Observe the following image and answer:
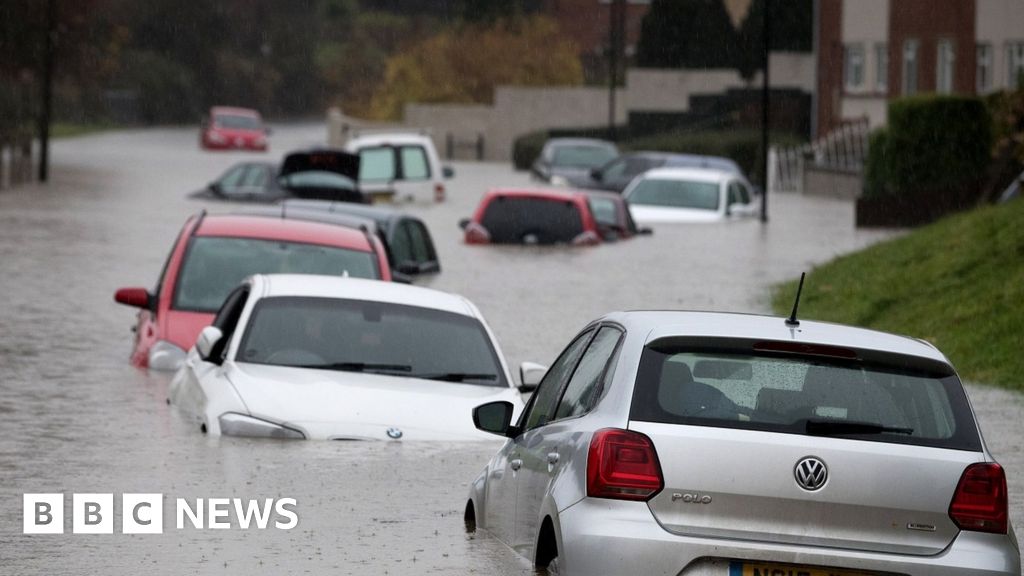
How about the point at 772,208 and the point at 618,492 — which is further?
the point at 772,208

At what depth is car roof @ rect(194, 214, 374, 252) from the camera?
1767cm

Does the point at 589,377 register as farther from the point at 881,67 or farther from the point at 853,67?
the point at 853,67

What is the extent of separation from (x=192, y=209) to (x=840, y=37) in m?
27.9

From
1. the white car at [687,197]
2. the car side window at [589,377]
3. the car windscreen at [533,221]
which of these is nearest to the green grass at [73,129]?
the white car at [687,197]

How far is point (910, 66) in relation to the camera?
2496 inches

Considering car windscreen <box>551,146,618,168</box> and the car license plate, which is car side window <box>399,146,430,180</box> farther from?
the car license plate

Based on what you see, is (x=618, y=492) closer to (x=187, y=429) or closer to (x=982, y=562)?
(x=982, y=562)

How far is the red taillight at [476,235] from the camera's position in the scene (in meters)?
35.6

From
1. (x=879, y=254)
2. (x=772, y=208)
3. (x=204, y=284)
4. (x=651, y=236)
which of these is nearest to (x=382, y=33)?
(x=772, y=208)

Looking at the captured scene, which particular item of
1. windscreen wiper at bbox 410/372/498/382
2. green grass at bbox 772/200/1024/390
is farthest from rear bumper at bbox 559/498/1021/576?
green grass at bbox 772/200/1024/390

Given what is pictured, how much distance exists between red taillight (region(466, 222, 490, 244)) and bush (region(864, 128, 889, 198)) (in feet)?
31.9

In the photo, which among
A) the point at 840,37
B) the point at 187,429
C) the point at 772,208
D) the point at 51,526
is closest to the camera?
the point at 51,526

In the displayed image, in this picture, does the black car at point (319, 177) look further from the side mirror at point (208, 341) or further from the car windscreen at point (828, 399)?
the car windscreen at point (828, 399)

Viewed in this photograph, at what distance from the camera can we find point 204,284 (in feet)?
57.0
